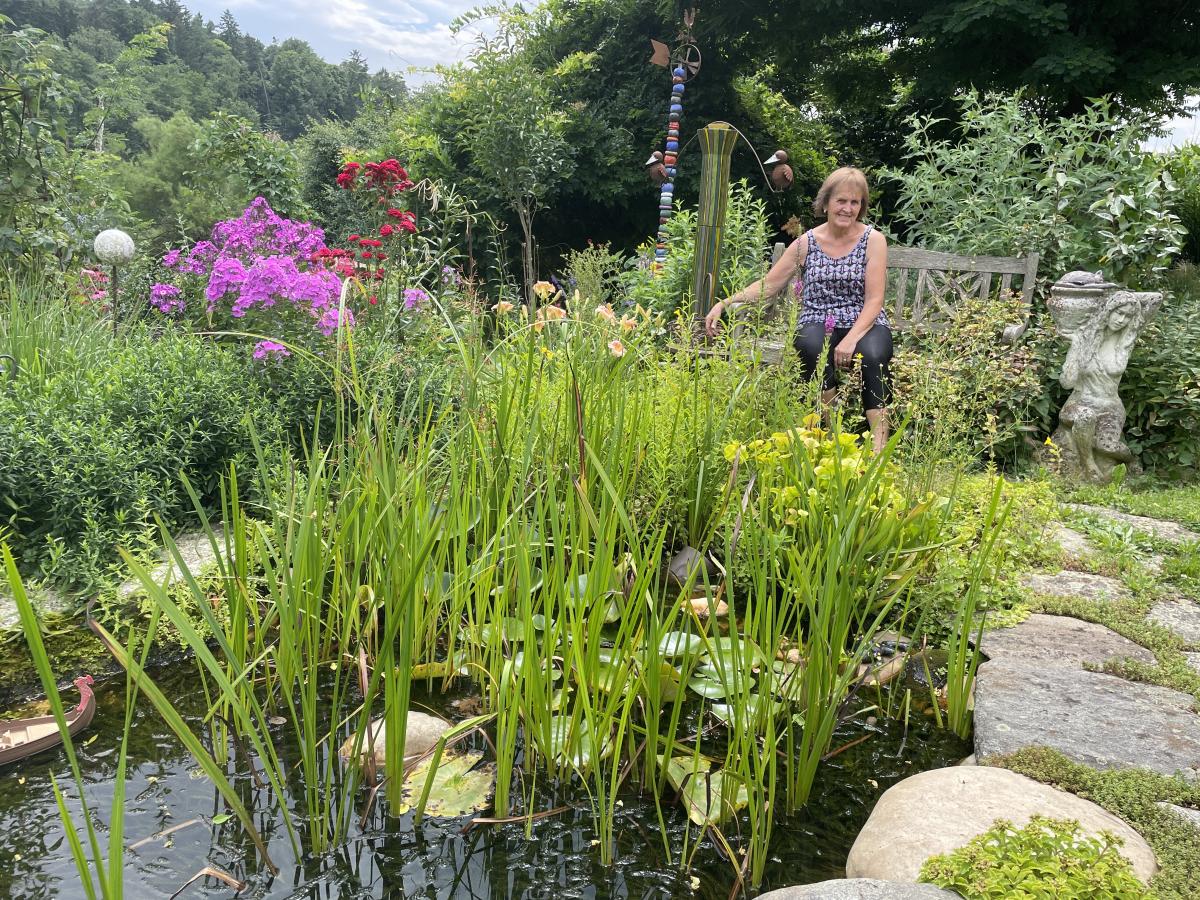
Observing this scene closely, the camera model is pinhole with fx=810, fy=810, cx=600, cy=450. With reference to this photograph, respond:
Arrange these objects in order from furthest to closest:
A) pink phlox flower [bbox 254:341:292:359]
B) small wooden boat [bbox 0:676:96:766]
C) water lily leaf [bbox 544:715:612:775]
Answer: pink phlox flower [bbox 254:341:292:359] → small wooden boat [bbox 0:676:96:766] → water lily leaf [bbox 544:715:612:775]

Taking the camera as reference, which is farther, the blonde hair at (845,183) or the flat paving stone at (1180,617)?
the blonde hair at (845,183)

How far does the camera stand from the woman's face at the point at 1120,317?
14.2 feet

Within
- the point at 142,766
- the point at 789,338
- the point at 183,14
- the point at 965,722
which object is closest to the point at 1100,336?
the point at 789,338

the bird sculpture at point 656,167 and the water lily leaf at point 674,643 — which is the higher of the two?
the bird sculpture at point 656,167

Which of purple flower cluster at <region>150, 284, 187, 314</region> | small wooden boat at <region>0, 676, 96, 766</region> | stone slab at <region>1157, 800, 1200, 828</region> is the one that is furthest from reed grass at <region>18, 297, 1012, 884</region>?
purple flower cluster at <region>150, 284, 187, 314</region>

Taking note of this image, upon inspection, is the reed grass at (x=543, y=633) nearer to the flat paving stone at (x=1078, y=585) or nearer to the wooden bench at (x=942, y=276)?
the flat paving stone at (x=1078, y=585)

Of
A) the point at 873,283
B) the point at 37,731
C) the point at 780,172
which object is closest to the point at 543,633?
the point at 37,731

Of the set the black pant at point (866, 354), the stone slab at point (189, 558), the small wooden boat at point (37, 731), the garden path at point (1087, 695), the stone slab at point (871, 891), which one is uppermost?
the black pant at point (866, 354)

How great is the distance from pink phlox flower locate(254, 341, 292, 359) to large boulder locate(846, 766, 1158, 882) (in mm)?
2651

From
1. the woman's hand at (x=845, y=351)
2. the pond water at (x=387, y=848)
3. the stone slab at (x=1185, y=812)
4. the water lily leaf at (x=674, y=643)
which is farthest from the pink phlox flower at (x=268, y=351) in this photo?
the stone slab at (x=1185, y=812)

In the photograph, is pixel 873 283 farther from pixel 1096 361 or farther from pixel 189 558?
pixel 189 558

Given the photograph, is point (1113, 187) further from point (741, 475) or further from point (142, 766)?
point (142, 766)

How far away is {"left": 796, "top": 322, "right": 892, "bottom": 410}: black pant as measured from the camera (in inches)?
153

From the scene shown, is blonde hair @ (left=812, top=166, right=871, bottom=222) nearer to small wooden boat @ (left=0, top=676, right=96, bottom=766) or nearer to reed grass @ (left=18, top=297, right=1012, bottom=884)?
reed grass @ (left=18, top=297, right=1012, bottom=884)
